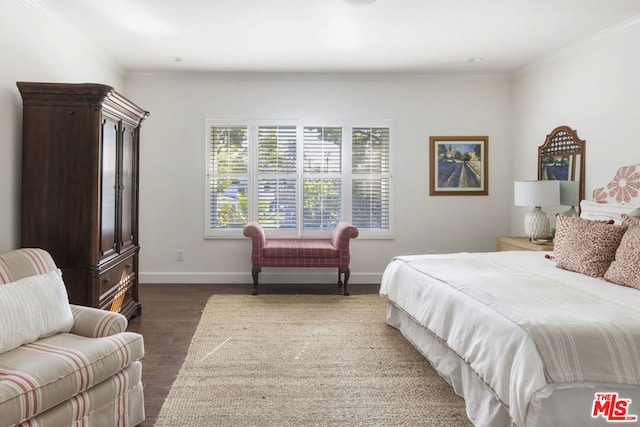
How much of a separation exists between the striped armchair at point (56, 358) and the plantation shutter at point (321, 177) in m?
3.15

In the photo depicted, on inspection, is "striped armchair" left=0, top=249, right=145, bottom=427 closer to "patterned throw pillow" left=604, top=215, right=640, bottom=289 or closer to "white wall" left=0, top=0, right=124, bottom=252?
"white wall" left=0, top=0, right=124, bottom=252

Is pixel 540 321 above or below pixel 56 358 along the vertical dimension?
above

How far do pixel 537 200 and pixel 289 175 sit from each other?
2.78 metres

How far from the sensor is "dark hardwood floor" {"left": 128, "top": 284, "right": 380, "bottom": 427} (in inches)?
97.9

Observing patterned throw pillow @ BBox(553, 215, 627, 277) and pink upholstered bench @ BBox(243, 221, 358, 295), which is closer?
patterned throw pillow @ BBox(553, 215, 627, 277)

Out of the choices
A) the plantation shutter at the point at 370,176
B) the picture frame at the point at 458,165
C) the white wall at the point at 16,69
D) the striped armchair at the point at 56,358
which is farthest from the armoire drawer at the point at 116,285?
the picture frame at the point at 458,165

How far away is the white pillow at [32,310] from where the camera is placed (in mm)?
1847

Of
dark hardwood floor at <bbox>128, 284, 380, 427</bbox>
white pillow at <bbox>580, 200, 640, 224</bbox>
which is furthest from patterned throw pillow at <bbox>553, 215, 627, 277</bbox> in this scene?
dark hardwood floor at <bbox>128, 284, 380, 427</bbox>

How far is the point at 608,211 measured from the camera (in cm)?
327

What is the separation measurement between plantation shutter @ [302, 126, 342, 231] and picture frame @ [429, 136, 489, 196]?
1210 mm

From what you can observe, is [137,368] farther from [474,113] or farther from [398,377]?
[474,113]

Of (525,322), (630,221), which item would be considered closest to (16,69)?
(525,322)

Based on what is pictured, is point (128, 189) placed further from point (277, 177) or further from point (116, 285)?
point (277, 177)

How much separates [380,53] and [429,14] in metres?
1.01
